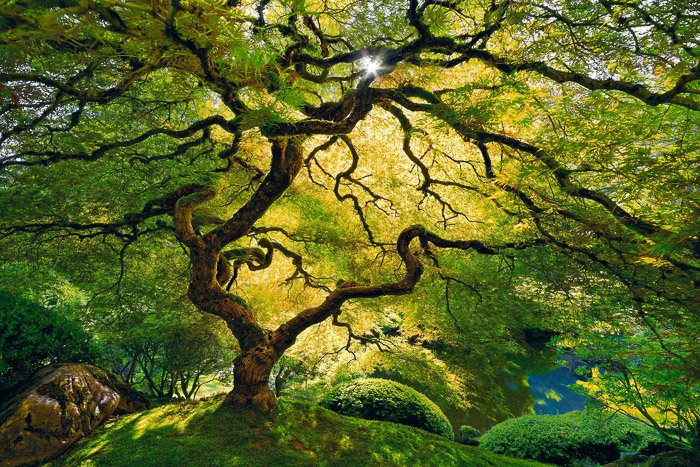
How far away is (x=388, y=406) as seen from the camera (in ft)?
17.5

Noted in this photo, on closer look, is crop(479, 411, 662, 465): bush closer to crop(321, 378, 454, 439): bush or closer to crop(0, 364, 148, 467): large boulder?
crop(321, 378, 454, 439): bush

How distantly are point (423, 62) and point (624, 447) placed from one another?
7363 millimetres

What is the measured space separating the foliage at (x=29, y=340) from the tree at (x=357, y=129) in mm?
936

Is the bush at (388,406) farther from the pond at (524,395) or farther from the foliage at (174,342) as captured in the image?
the pond at (524,395)

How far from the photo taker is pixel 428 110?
2.73 meters

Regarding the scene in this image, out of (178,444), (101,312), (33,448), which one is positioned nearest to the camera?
(33,448)

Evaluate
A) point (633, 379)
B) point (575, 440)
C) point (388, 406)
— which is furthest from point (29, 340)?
point (575, 440)

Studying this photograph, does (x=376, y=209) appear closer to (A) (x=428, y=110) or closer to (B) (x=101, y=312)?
(A) (x=428, y=110)

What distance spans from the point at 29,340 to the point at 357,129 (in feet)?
15.9

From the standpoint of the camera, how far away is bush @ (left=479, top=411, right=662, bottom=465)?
613 centimetres

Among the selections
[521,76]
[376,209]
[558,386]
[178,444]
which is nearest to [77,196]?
[178,444]

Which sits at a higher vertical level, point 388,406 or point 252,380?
point 252,380

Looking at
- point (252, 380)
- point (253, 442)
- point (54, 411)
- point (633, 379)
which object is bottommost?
point (54, 411)

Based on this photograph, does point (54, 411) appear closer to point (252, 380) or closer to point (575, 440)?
point (252, 380)
